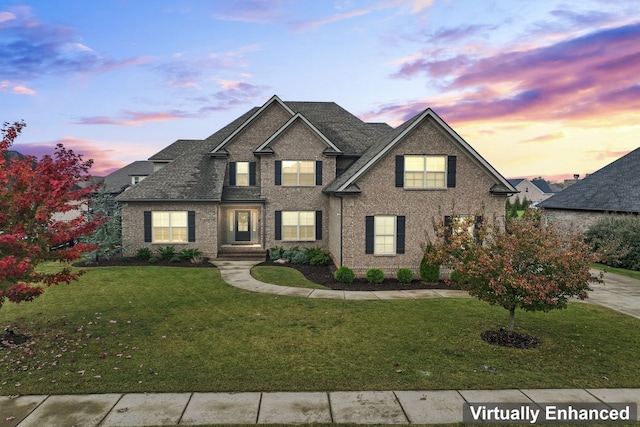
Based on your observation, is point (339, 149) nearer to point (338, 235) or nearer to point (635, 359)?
point (338, 235)

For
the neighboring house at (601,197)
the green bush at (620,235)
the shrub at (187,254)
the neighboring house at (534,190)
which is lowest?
the shrub at (187,254)

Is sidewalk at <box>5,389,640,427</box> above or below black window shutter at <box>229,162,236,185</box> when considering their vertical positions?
below

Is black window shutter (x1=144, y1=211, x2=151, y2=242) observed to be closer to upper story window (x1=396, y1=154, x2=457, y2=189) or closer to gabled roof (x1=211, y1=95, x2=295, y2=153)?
gabled roof (x1=211, y1=95, x2=295, y2=153)

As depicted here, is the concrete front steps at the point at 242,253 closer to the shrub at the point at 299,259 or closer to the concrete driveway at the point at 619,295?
the shrub at the point at 299,259

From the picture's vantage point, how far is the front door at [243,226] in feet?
85.2

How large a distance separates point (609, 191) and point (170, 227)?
102ft

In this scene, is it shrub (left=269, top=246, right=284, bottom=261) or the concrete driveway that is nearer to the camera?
the concrete driveway

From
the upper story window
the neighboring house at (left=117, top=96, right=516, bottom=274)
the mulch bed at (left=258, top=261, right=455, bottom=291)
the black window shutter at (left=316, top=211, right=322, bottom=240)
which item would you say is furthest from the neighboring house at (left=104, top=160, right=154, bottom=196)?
the upper story window

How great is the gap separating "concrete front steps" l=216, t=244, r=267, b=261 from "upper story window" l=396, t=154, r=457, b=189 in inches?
394

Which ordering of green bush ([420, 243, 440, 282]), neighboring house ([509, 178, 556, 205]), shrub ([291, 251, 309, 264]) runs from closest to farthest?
green bush ([420, 243, 440, 282])
shrub ([291, 251, 309, 264])
neighboring house ([509, 178, 556, 205])

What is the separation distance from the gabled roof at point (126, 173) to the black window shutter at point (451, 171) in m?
45.7

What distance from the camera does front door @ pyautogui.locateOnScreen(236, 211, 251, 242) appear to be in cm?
2597

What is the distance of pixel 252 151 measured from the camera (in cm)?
2531

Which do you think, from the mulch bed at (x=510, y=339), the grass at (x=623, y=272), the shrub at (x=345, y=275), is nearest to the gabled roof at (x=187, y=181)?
Answer: the shrub at (x=345, y=275)
